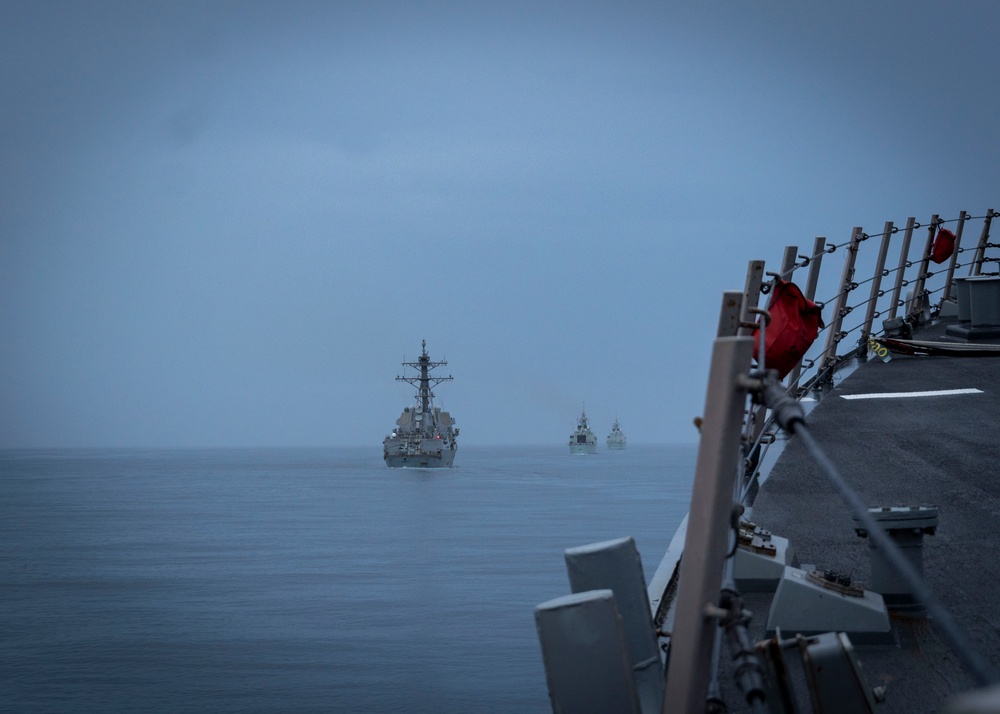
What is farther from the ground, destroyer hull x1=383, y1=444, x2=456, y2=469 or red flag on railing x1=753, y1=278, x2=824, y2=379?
red flag on railing x1=753, y1=278, x2=824, y2=379

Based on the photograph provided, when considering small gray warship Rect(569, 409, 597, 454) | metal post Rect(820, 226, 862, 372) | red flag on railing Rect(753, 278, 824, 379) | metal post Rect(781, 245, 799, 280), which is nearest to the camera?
red flag on railing Rect(753, 278, 824, 379)

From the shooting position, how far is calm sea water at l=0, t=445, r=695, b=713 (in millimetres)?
15469

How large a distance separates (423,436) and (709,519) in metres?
85.7

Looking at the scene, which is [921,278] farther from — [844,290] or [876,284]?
[844,290]

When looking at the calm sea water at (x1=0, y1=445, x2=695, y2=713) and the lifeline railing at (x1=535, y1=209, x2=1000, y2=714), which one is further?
the calm sea water at (x1=0, y1=445, x2=695, y2=713)

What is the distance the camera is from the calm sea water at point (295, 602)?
15469mm

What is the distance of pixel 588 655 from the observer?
209 centimetres

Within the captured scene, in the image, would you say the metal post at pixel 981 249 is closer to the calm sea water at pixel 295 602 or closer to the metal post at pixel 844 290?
the metal post at pixel 844 290

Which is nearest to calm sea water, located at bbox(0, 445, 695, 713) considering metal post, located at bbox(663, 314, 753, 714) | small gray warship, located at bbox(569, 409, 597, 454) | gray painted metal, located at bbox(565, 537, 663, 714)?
gray painted metal, located at bbox(565, 537, 663, 714)

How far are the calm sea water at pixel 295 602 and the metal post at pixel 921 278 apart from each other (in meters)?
7.37

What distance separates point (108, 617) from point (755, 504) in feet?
71.4

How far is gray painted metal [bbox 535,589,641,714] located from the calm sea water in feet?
39.1

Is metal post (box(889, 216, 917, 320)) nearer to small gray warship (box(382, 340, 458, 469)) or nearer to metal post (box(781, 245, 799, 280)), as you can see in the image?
metal post (box(781, 245, 799, 280))

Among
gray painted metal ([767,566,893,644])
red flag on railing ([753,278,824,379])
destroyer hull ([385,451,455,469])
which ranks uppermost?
red flag on railing ([753,278,824,379])
